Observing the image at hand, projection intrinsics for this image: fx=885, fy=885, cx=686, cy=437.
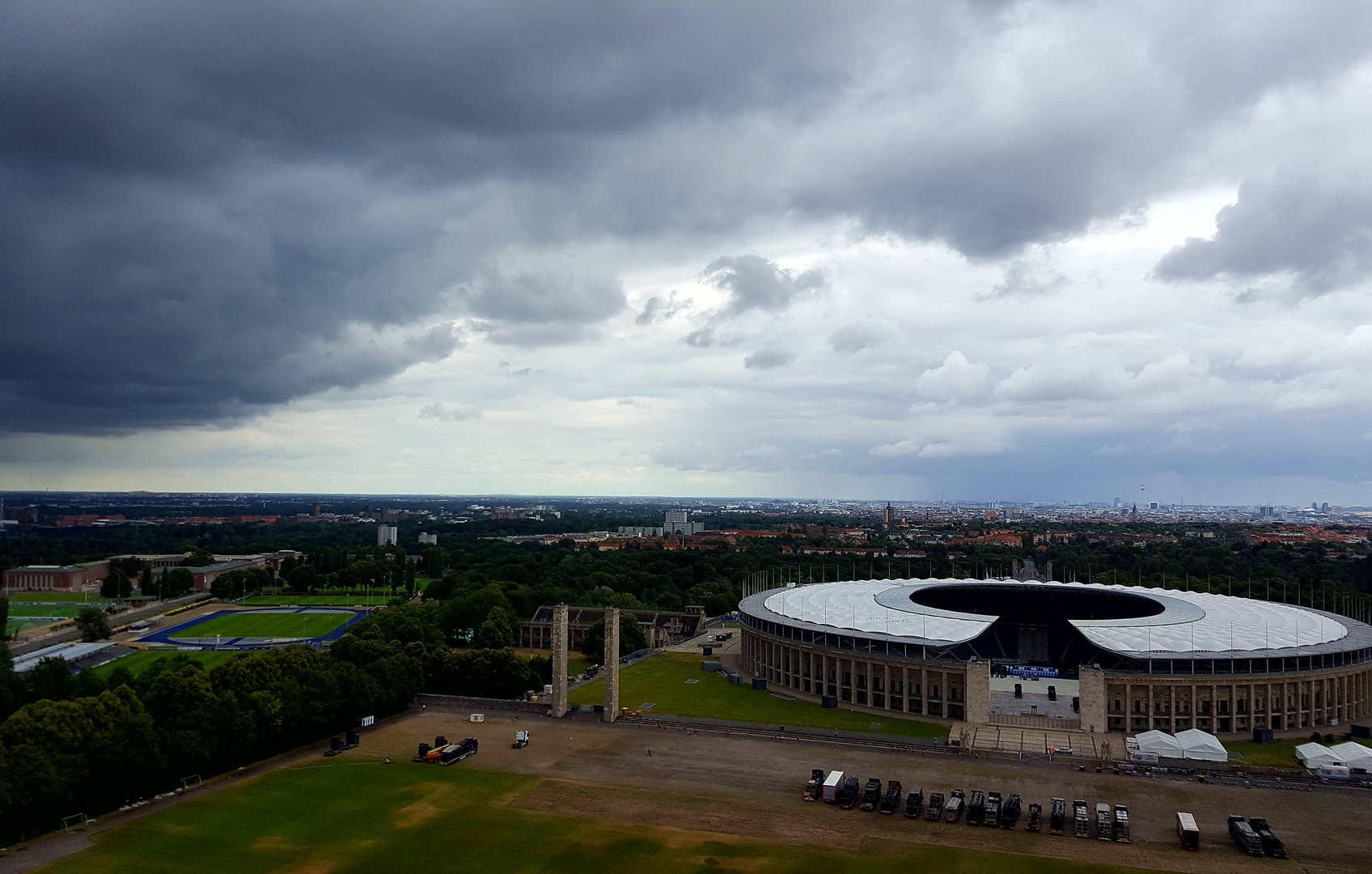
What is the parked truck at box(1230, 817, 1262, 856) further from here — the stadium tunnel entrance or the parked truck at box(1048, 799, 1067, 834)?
the stadium tunnel entrance

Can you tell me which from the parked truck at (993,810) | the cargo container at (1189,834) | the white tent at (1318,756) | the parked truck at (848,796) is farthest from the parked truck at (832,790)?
the white tent at (1318,756)

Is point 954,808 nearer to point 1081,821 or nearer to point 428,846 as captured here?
point 1081,821

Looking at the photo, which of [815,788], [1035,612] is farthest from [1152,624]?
[815,788]

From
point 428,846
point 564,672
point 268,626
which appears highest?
point 564,672

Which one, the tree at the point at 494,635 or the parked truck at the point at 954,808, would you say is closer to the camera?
the parked truck at the point at 954,808

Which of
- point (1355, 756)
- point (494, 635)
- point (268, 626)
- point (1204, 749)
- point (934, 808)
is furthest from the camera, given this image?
point (268, 626)

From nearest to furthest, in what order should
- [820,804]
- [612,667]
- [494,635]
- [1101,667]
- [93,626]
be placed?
[820,804] < [612,667] < [1101,667] < [494,635] < [93,626]

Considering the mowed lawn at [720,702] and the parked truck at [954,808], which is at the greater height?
the parked truck at [954,808]

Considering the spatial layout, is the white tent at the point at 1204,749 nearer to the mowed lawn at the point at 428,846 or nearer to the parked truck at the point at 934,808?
the parked truck at the point at 934,808
